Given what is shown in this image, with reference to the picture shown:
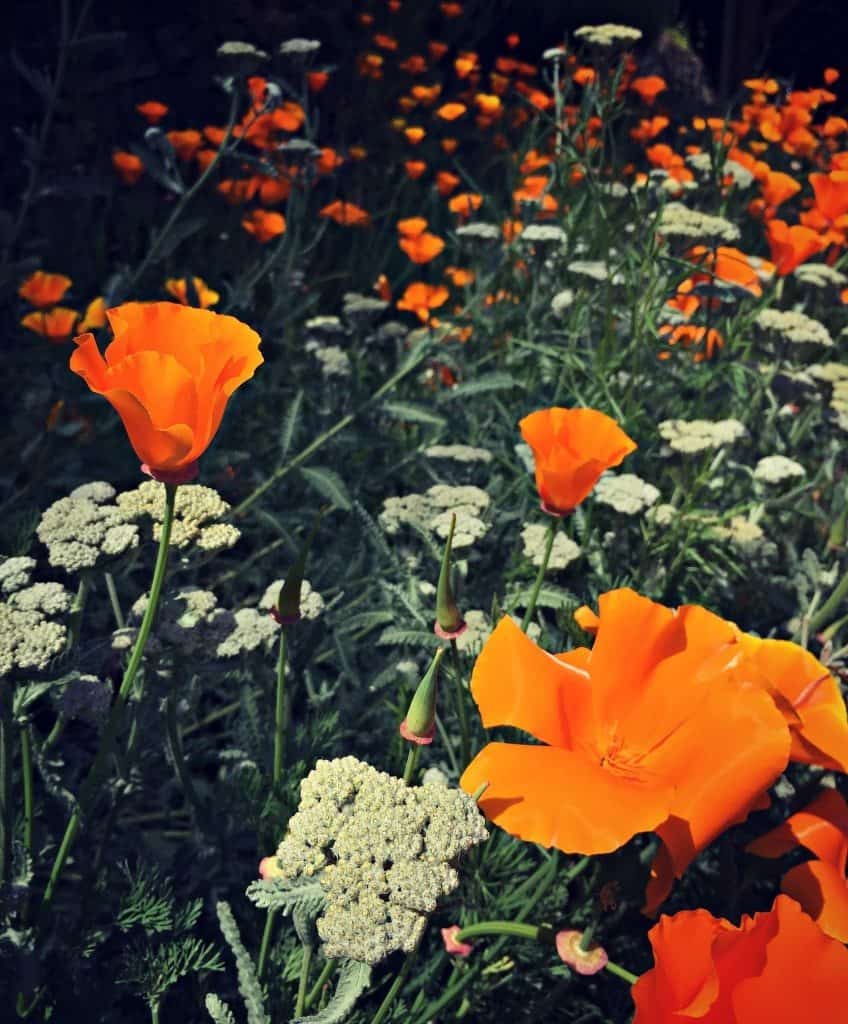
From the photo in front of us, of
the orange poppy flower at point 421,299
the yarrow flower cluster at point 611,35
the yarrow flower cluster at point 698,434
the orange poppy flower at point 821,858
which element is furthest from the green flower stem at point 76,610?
the yarrow flower cluster at point 611,35

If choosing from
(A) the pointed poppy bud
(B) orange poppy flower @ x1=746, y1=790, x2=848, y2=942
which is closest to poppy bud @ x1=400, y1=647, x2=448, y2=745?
(A) the pointed poppy bud

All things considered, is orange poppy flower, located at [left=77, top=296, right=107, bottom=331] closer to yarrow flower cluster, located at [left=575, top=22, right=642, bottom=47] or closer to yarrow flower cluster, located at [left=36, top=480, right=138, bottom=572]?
yarrow flower cluster, located at [left=36, top=480, right=138, bottom=572]

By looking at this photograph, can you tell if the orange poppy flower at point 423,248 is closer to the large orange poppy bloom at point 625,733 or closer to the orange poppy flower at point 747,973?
the large orange poppy bloom at point 625,733

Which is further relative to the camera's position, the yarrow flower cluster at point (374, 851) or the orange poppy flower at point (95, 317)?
the orange poppy flower at point (95, 317)

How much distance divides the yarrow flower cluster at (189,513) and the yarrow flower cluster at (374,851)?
1.02 ft

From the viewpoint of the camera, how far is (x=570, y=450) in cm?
121

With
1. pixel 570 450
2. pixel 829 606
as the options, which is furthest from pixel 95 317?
pixel 829 606

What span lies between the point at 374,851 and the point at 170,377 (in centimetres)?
43

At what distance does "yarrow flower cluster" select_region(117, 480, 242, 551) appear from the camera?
1036 millimetres

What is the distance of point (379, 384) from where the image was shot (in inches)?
95.4

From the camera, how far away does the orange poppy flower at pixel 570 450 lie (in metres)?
1.17

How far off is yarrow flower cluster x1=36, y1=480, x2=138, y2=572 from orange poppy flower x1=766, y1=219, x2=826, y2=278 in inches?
69.6

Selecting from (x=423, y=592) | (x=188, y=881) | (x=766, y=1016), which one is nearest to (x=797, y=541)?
(x=423, y=592)

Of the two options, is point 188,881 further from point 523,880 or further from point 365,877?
point 365,877
